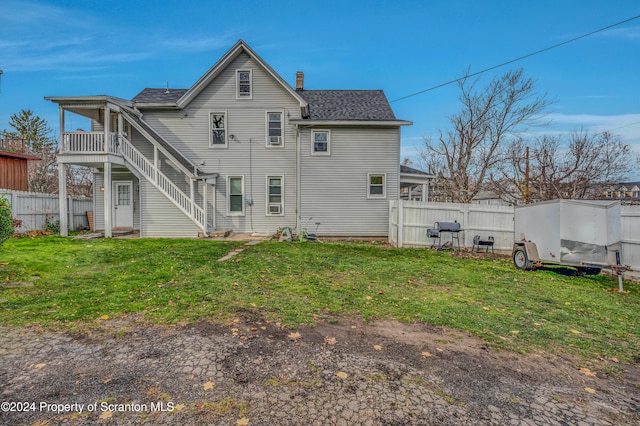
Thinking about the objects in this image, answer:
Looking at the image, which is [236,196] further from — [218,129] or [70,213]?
[70,213]

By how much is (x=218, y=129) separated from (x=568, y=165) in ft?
68.1

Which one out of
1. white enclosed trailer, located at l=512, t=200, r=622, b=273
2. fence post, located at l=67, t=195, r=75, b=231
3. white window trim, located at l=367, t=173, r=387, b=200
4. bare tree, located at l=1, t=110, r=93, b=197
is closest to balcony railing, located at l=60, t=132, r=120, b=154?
fence post, located at l=67, t=195, r=75, b=231

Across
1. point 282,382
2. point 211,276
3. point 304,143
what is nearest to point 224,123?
point 304,143

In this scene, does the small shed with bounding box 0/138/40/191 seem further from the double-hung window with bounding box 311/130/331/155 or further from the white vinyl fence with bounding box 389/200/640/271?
the white vinyl fence with bounding box 389/200/640/271

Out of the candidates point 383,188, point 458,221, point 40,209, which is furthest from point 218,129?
point 458,221

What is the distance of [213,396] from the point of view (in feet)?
8.71

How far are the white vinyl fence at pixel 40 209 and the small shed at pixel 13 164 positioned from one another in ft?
16.1

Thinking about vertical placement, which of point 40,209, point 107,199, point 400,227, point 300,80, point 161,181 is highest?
point 300,80

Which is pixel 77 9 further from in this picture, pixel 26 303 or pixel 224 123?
pixel 26 303

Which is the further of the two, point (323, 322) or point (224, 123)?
point (224, 123)

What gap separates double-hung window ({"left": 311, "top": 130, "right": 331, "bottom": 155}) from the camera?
49.0 ft

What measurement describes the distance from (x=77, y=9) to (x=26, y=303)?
14.5 meters

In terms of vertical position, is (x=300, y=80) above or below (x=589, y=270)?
above

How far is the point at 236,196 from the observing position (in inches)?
595
